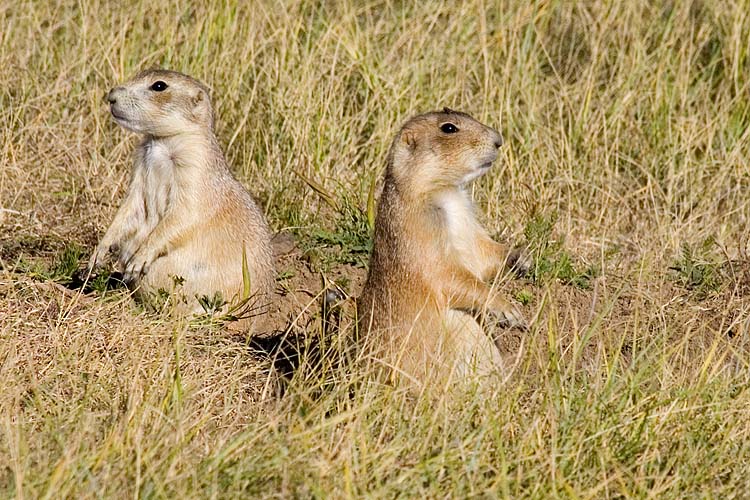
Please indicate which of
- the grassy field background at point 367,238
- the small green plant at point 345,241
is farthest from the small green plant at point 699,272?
the small green plant at point 345,241

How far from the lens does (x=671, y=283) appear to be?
5.87m

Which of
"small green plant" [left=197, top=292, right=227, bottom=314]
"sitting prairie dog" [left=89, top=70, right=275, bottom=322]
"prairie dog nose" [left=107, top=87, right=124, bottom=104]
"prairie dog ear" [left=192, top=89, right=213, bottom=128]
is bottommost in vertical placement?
"small green plant" [left=197, top=292, right=227, bottom=314]

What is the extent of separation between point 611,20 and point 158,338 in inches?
160

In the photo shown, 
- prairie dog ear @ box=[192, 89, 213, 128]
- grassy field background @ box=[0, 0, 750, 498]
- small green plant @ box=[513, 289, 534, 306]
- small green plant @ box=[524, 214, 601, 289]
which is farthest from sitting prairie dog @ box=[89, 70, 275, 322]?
small green plant @ box=[524, 214, 601, 289]

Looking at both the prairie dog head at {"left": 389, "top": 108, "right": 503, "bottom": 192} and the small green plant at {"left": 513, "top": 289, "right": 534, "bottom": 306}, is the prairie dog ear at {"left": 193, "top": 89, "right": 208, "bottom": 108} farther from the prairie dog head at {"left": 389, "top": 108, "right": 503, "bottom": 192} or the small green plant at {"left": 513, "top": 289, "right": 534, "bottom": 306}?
the small green plant at {"left": 513, "top": 289, "right": 534, "bottom": 306}

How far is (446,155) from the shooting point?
491cm

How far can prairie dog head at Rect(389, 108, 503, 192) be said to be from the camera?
4.91m

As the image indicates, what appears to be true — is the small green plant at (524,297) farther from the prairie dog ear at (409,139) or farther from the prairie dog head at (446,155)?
the prairie dog ear at (409,139)

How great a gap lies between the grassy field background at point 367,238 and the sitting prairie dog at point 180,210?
0.98 ft

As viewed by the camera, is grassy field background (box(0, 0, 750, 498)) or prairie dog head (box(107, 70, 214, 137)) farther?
prairie dog head (box(107, 70, 214, 137))

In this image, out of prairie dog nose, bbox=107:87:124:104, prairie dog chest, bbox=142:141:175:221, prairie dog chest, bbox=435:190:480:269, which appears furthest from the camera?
prairie dog chest, bbox=142:141:175:221

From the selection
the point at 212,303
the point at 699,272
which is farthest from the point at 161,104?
the point at 699,272

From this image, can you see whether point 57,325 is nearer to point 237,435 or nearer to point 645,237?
point 237,435

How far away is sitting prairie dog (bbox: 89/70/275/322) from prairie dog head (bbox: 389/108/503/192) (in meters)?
1.03
